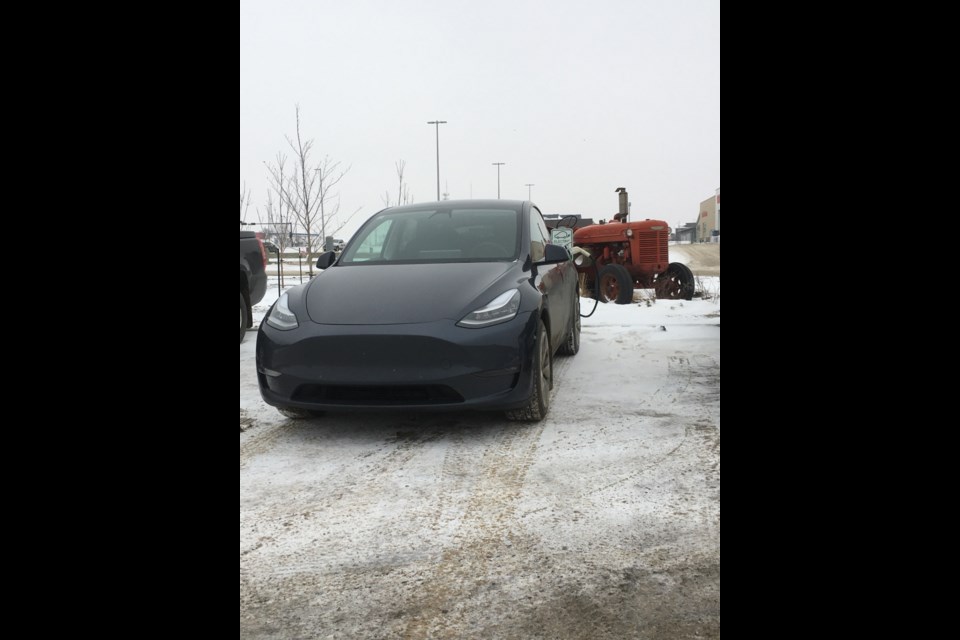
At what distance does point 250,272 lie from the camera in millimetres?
8141

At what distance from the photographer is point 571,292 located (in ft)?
22.1

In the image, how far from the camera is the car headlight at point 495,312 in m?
4.28

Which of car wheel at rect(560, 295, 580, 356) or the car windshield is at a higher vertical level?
the car windshield

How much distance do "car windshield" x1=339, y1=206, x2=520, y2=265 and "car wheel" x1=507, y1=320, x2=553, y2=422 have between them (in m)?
0.64

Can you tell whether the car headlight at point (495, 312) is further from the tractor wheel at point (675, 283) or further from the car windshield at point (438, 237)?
the tractor wheel at point (675, 283)

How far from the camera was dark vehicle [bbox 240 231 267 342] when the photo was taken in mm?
8078

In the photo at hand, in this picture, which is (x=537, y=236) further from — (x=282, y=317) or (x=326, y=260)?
(x=282, y=317)

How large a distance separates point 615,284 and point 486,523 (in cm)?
1058

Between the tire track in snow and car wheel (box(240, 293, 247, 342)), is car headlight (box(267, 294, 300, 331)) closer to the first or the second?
the tire track in snow

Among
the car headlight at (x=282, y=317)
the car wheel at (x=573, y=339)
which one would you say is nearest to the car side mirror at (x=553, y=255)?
the car headlight at (x=282, y=317)

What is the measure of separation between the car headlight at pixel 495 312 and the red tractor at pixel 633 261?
8957 mm

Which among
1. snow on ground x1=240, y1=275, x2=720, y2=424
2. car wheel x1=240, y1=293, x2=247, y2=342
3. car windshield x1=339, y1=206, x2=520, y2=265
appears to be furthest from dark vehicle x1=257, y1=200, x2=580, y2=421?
car wheel x1=240, y1=293, x2=247, y2=342
